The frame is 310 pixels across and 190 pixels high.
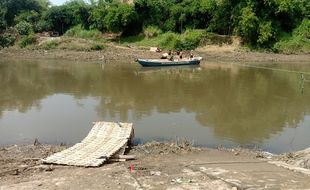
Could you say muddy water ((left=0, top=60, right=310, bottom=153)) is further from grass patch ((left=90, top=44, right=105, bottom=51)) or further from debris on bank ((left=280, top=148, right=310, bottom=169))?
grass patch ((left=90, top=44, right=105, bottom=51))

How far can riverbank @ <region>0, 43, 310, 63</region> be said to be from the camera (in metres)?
33.7

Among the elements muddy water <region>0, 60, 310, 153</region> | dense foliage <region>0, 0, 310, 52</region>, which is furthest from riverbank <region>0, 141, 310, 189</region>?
dense foliage <region>0, 0, 310, 52</region>

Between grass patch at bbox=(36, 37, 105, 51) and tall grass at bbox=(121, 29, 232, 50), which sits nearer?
tall grass at bbox=(121, 29, 232, 50)

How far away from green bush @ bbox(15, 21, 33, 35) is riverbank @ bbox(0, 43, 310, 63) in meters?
6.00

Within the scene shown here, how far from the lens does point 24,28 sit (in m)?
44.6

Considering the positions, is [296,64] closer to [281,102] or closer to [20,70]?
[281,102]

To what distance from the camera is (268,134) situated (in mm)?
13781

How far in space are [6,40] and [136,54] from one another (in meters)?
13.8

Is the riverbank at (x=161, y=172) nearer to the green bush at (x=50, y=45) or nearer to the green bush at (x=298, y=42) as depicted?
the green bush at (x=298, y=42)

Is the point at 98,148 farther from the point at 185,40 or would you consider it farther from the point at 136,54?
the point at 185,40

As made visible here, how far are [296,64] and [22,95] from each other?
19910 mm

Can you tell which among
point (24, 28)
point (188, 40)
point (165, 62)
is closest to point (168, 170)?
point (165, 62)

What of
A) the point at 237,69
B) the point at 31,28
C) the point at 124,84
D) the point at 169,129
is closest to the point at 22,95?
the point at 124,84

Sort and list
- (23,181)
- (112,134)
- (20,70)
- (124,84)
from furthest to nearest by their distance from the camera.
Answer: (20,70), (124,84), (112,134), (23,181)
